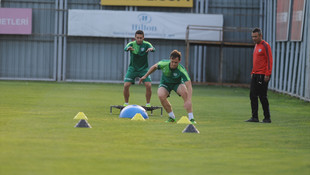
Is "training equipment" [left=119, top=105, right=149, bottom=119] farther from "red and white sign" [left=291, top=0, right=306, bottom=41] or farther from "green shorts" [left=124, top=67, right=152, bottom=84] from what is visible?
"red and white sign" [left=291, top=0, right=306, bottom=41]

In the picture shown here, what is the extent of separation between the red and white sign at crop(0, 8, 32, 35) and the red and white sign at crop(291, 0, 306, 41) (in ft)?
50.8

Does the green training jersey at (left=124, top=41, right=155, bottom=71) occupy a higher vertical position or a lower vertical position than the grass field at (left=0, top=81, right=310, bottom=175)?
higher

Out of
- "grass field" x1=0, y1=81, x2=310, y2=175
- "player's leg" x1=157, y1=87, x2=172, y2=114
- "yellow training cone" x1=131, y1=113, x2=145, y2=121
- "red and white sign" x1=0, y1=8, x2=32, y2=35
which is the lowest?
Result: "yellow training cone" x1=131, y1=113, x2=145, y2=121

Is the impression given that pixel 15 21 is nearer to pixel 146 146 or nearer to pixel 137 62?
pixel 137 62

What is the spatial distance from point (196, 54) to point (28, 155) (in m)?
29.7

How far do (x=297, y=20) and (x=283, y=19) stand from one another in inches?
126

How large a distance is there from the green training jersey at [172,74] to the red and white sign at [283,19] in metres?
15.8

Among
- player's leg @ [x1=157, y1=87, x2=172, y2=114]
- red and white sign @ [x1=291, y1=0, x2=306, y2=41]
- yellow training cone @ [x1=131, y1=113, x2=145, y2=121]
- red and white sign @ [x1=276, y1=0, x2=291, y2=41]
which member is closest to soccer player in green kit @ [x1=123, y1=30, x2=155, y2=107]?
yellow training cone @ [x1=131, y1=113, x2=145, y2=121]

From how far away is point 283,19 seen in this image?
96.2ft

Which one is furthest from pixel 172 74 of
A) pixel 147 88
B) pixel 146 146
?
pixel 146 146

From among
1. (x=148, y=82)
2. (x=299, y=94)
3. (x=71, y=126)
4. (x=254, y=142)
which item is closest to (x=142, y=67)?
(x=148, y=82)

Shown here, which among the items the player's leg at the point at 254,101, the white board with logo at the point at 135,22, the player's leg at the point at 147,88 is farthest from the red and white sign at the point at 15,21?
the player's leg at the point at 254,101

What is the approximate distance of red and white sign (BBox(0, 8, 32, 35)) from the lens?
118 feet

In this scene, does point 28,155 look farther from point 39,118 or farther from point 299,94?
point 299,94
